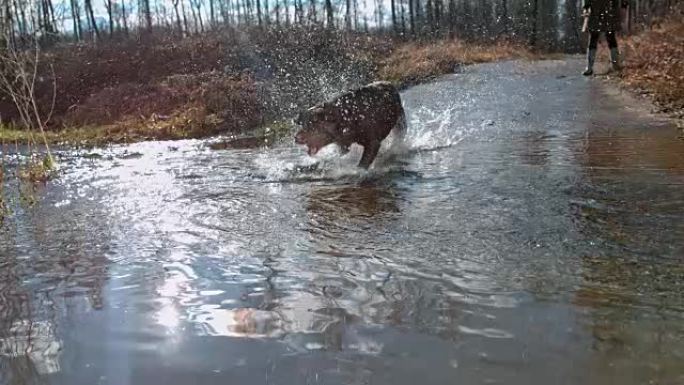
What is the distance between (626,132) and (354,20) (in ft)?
171

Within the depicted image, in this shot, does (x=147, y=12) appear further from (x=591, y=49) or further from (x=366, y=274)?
(x=366, y=274)

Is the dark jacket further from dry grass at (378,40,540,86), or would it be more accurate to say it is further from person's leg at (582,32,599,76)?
dry grass at (378,40,540,86)

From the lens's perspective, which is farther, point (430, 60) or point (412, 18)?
point (412, 18)

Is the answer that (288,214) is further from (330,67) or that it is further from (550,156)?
(330,67)

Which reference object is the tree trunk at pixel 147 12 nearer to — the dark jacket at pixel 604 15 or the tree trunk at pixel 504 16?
the tree trunk at pixel 504 16

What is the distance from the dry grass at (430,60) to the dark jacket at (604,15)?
5.22 metres

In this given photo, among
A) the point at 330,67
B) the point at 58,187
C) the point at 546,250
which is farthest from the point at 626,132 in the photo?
the point at 330,67

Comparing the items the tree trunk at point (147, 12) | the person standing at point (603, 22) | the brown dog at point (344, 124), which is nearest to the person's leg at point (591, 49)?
the person standing at point (603, 22)

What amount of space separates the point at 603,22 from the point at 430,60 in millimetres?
8507

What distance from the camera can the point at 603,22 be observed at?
1348 centimetres

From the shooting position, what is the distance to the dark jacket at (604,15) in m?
13.4

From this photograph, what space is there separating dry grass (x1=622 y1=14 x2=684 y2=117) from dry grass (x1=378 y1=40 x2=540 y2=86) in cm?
579

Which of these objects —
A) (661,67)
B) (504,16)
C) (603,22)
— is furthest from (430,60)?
(504,16)

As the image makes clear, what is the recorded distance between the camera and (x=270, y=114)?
1534cm
